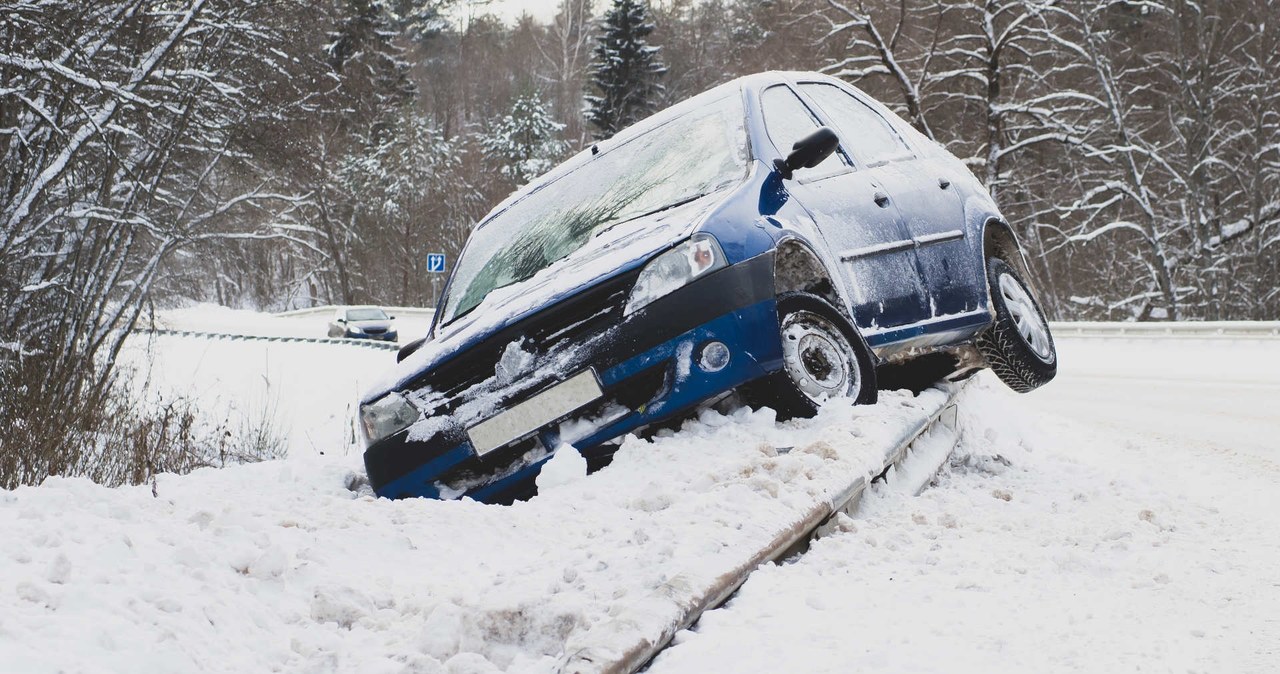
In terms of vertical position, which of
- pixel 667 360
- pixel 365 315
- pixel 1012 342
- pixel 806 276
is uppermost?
pixel 365 315

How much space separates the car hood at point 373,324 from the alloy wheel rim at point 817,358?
A: 25032mm

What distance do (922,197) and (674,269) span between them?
7.06 ft

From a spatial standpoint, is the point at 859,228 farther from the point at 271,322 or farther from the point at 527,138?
the point at 527,138

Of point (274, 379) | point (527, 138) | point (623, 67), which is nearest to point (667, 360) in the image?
point (274, 379)

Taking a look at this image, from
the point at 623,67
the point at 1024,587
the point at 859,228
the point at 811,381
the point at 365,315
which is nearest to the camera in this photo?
the point at 1024,587

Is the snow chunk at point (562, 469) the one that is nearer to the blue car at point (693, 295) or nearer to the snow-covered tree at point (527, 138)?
the blue car at point (693, 295)

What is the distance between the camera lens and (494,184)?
43.6 m

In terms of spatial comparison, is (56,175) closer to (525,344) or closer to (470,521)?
(525,344)

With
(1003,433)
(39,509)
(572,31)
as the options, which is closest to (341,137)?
(1003,433)

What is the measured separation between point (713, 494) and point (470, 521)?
0.77m

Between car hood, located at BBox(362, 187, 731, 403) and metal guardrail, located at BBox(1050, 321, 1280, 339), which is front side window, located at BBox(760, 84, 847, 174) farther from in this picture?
metal guardrail, located at BBox(1050, 321, 1280, 339)

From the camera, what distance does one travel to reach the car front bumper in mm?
3678

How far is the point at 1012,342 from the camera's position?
545 cm

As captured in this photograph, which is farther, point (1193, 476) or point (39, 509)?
point (1193, 476)
